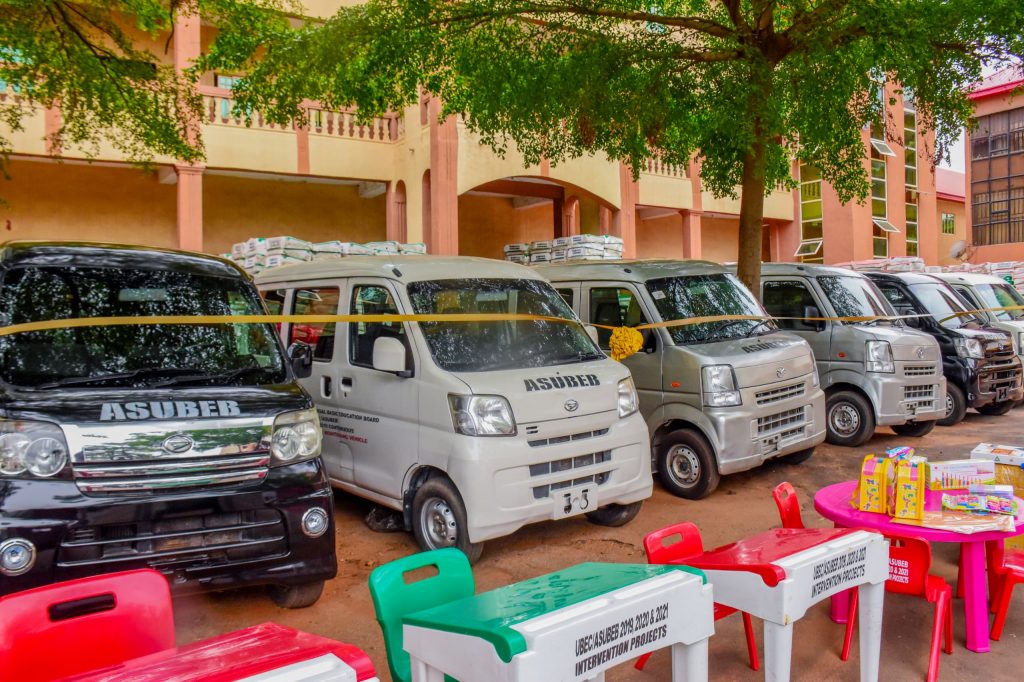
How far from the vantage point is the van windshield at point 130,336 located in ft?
13.7

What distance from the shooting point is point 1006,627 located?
4195 mm

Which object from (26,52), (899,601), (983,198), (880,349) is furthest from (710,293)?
(983,198)

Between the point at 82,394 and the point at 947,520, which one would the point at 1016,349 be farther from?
the point at 82,394

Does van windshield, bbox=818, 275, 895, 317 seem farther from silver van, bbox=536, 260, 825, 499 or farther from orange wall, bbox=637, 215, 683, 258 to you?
orange wall, bbox=637, 215, 683, 258

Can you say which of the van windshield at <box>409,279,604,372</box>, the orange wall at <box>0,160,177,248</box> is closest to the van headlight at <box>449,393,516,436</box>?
the van windshield at <box>409,279,604,372</box>

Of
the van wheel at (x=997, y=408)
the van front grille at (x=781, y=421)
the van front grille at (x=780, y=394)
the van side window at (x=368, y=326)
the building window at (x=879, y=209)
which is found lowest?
the van wheel at (x=997, y=408)

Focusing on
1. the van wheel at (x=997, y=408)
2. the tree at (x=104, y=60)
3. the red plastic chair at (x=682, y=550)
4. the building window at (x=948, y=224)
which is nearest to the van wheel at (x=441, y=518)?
the red plastic chair at (x=682, y=550)

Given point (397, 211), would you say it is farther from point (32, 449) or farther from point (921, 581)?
point (921, 581)

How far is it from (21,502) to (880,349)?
27.0ft

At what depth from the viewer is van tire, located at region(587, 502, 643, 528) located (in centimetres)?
596

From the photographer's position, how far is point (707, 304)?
7.55 m

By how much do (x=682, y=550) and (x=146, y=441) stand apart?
258 cm

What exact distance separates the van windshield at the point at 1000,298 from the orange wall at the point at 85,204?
15561 mm

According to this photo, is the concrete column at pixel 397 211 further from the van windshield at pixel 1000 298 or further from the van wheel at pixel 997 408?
the van wheel at pixel 997 408
